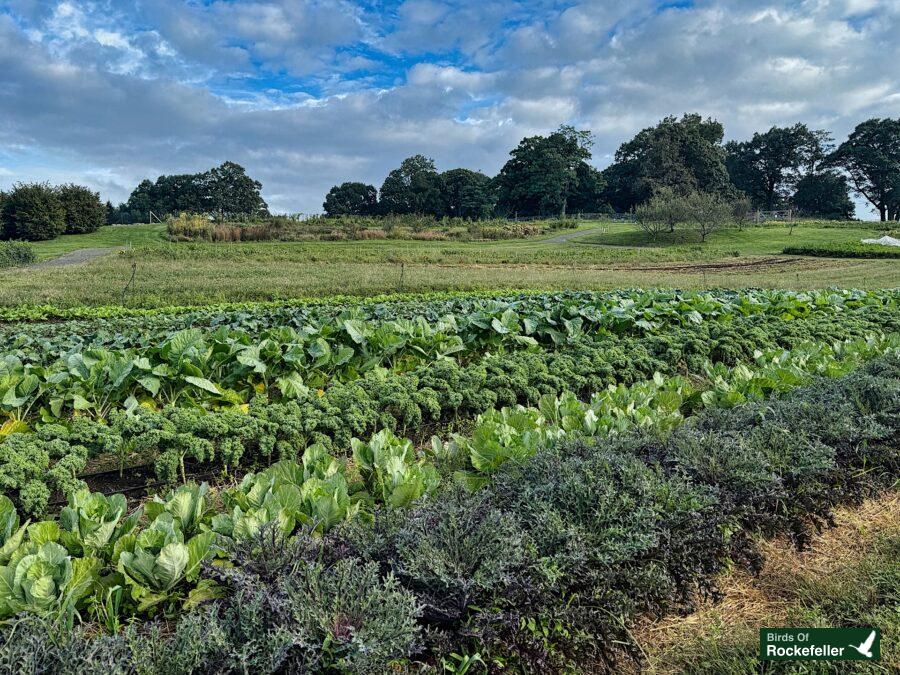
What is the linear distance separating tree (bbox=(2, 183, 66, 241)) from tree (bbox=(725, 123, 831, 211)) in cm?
7600

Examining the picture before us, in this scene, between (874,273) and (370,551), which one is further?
(874,273)

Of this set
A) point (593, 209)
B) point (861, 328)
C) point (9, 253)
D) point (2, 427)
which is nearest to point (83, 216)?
point (9, 253)

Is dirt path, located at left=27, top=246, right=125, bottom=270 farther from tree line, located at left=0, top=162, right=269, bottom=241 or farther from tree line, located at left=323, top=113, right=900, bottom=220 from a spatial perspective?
tree line, located at left=323, top=113, right=900, bottom=220

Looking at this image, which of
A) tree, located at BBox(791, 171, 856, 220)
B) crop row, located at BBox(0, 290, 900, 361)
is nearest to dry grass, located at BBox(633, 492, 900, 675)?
crop row, located at BBox(0, 290, 900, 361)

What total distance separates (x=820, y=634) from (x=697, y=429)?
155cm

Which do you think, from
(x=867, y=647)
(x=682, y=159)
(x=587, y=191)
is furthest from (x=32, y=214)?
(x=682, y=159)

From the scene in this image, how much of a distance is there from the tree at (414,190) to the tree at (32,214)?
43.9 m

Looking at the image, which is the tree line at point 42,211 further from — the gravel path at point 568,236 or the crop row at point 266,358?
the crop row at point 266,358

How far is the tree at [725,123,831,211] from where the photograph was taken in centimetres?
7362

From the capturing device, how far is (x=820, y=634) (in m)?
2.10

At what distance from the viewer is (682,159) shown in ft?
218

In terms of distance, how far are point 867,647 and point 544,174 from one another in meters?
71.2

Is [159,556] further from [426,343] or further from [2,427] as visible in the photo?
[426,343]

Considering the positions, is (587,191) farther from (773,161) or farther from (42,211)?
(42,211)
